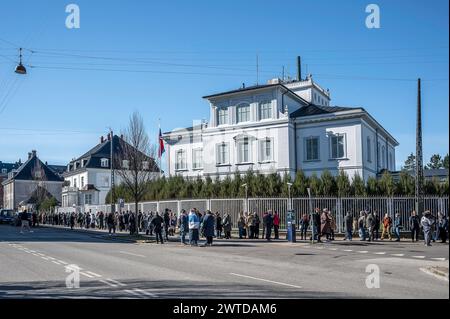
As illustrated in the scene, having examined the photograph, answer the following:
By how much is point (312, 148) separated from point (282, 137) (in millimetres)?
3195

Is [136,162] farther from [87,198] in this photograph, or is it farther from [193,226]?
[87,198]

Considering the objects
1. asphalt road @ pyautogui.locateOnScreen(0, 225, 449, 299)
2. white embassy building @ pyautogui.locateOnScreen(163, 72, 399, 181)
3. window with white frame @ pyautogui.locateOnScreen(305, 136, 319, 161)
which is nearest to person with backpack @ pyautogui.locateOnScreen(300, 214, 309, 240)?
asphalt road @ pyautogui.locateOnScreen(0, 225, 449, 299)

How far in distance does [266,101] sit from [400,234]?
2293 cm

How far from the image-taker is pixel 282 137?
5012cm

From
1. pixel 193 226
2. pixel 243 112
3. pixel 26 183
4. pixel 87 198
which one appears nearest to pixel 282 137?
pixel 243 112

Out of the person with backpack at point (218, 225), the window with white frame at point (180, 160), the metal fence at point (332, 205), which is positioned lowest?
the person with backpack at point (218, 225)

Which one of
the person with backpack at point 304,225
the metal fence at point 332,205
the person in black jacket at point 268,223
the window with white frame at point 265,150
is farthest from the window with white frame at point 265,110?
the person in black jacket at point 268,223

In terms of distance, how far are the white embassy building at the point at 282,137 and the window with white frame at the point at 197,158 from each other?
11 cm

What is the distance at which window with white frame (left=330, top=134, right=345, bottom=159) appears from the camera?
4866 cm

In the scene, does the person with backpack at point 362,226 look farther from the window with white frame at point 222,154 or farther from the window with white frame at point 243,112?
the window with white frame at point 222,154

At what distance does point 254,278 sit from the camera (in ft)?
42.1

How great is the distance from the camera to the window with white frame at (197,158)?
56.1m
